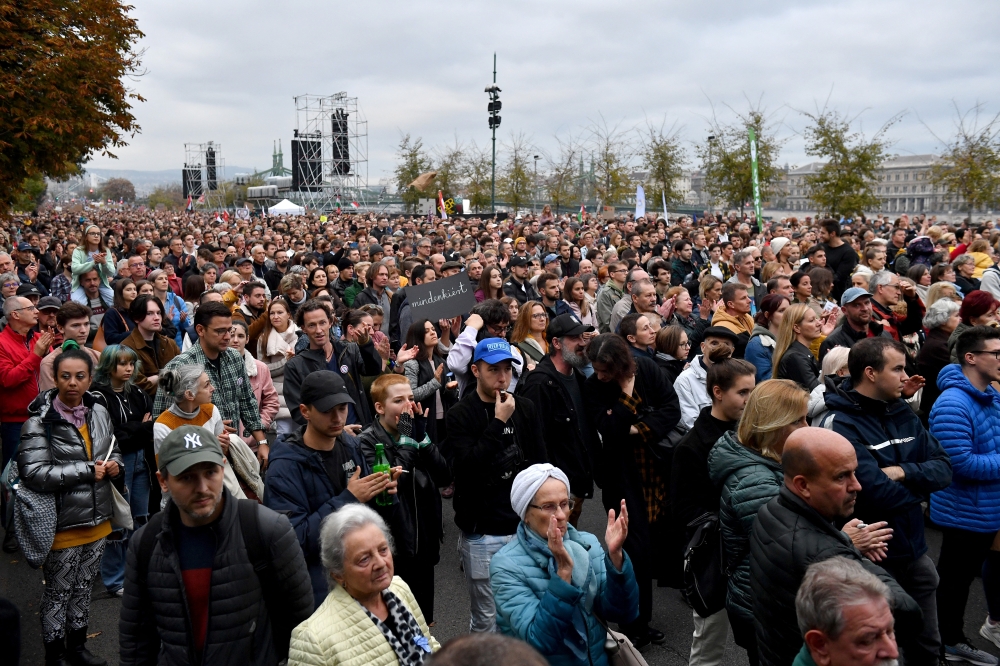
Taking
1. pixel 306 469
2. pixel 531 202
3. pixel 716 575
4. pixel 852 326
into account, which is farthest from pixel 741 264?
pixel 531 202

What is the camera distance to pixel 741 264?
31.2ft

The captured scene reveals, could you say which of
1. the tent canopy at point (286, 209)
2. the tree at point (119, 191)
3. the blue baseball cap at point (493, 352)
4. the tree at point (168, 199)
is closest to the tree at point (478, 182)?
the tent canopy at point (286, 209)

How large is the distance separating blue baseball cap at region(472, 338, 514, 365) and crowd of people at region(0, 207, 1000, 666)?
0.02 meters

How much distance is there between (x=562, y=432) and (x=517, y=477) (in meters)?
1.95

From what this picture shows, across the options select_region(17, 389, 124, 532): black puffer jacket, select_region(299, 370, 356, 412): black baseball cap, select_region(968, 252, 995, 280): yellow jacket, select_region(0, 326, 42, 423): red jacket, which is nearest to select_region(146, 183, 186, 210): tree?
select_region(968, 252, 995, 280): yellow jacket

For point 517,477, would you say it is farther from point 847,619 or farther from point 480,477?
point 847,619

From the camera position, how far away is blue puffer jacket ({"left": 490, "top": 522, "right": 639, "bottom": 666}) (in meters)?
3.00

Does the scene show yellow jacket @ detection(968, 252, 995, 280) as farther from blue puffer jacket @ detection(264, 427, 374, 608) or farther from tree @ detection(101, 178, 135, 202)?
tree @ detection(101, 178, 135, 202)

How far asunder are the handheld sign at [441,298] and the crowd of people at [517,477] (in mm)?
110

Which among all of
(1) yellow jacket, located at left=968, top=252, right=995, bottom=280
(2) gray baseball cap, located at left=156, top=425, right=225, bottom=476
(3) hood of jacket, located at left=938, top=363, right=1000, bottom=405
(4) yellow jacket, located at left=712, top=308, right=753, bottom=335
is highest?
(1) yellow jacket, located at left=968, top=252, right=995, bottom=280

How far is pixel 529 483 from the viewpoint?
3.41m

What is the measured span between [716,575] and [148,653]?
8.66 feet

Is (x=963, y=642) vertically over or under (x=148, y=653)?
under

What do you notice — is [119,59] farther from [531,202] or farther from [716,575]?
[531,202]
